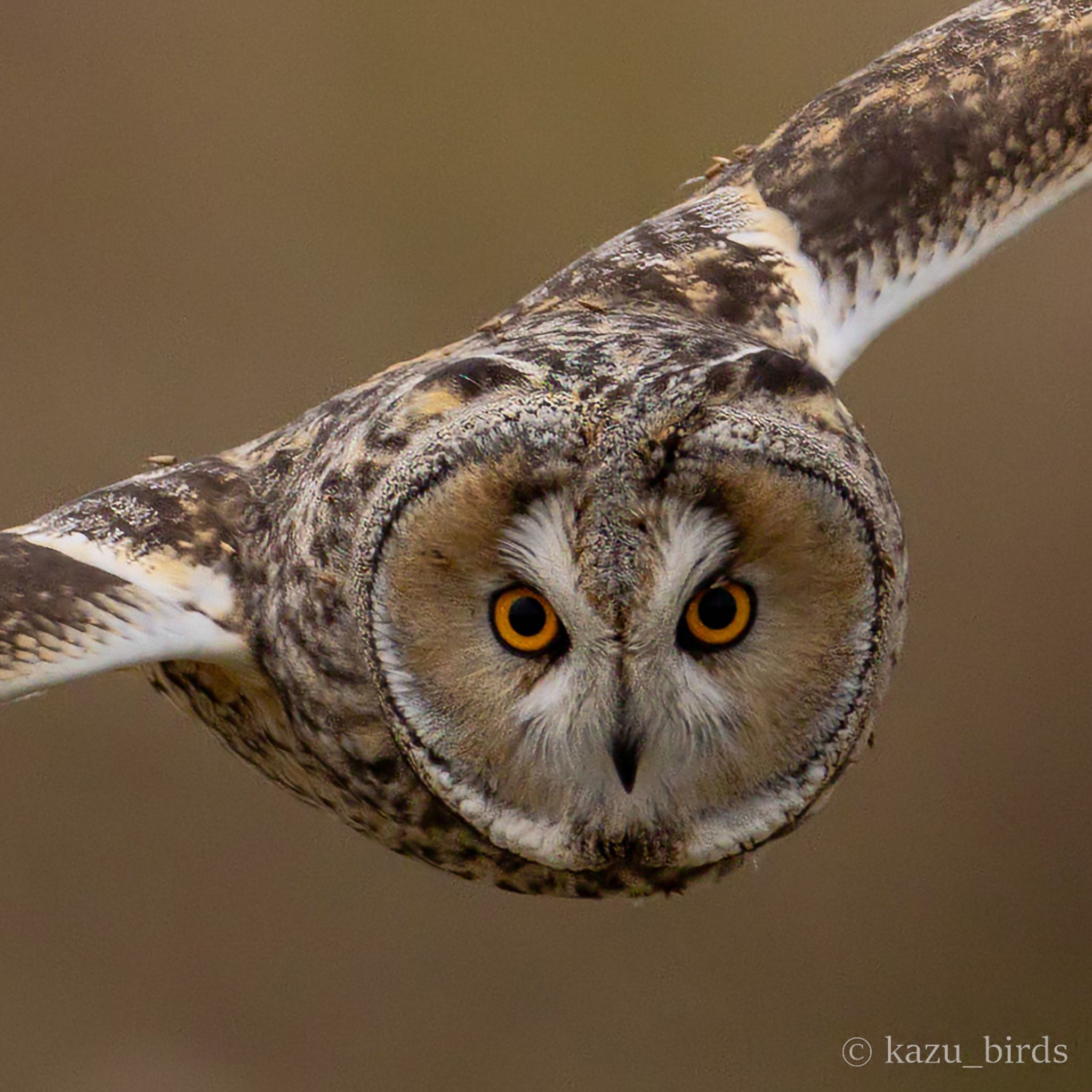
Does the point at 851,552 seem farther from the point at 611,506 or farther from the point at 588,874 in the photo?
the point at 588,874

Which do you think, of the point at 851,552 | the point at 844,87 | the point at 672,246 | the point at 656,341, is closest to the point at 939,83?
the point at 844,87

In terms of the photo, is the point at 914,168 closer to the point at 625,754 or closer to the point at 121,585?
the point at 625,754

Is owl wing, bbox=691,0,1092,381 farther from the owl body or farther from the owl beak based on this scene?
the owl beak

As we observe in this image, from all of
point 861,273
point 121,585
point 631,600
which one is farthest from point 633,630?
point 861,273

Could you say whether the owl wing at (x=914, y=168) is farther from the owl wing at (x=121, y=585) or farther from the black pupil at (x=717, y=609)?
the owl wing at (x=121, y=585)

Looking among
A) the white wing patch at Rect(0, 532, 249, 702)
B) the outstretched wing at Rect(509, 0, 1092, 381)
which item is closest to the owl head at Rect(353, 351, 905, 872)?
the white wing patch at Rect(0, 532, 249, 702)

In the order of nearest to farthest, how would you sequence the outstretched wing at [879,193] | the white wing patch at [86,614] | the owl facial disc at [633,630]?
the owl facial disc at [633,630], the white wing patch at [86,614], the outstretched wing at [879,193]

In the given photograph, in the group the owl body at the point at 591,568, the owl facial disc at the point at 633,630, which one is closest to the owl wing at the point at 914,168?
the owl body at the point at 591,568
